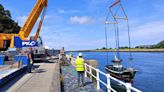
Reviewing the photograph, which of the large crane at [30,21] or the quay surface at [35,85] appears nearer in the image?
the quay surface at [35,85]

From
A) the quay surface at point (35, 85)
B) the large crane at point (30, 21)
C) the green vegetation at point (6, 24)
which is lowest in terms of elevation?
the quay surface at point (35, 85)

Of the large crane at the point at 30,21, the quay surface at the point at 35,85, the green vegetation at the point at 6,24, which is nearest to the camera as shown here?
the quay surface at the point at 35,85

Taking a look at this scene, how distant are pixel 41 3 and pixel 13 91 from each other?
29.3 meters

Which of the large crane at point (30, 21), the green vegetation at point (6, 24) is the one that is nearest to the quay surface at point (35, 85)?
the large crane at point (30, 21)

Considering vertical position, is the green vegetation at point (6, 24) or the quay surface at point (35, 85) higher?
the green vegetation at point (6, 24)

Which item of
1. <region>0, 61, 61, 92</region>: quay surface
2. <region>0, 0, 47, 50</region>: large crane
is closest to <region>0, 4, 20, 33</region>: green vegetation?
<region>0, 0, 47, 50</region>: large crane

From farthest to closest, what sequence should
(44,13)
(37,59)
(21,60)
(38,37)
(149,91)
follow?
(38,37) < (44,13) < (37,59) < (149,91) < (21,60)

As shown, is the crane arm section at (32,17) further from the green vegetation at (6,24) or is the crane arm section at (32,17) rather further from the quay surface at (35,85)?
the green vegetation at (6,24)

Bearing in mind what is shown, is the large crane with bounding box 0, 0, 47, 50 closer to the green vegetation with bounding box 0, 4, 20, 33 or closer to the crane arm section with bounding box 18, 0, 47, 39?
the crane arm section with bounding box 18, 0, 47, 39

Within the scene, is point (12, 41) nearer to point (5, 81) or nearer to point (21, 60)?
point (21, 60)

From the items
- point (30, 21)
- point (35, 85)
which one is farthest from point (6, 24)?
point (35, 85)

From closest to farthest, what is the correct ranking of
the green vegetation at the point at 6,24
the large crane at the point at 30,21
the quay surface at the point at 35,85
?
the quay surface at the point at 35,85 < the large crane at the point at 30,21 < the green vegetation at the point at 6,24

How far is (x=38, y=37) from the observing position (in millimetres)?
48906

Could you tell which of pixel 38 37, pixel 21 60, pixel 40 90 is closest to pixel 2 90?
pixel 40 90
